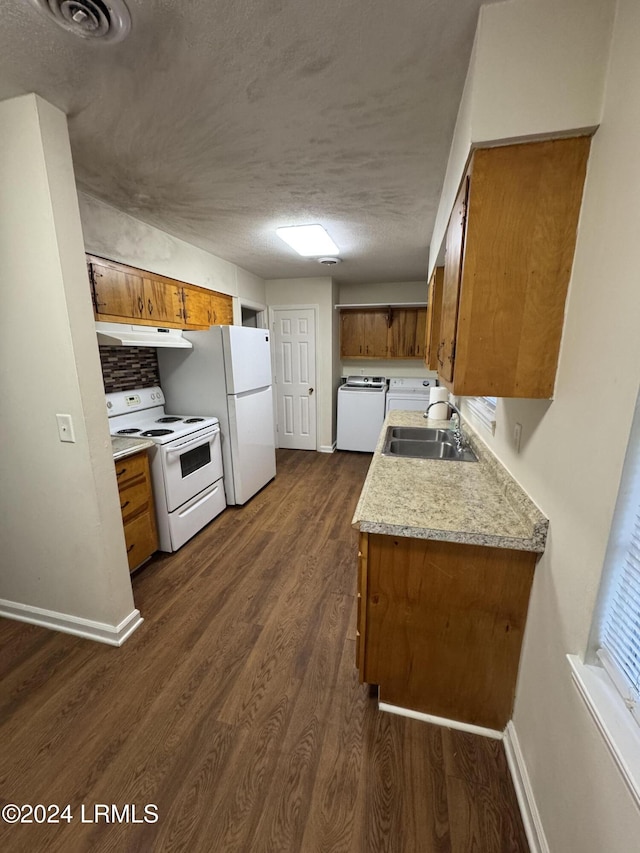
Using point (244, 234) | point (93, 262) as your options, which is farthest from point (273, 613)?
point (244, 234)

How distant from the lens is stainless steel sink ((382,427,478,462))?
2.08 metres

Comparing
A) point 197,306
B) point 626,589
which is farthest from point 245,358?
point 626,589

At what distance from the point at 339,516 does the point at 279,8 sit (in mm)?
2828

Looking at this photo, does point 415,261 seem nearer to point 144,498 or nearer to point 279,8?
point 279,8

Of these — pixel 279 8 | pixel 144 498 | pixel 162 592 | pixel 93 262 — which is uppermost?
pixel 279 8

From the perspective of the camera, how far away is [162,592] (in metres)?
2.05

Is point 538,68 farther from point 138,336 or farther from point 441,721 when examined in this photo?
point 138,336

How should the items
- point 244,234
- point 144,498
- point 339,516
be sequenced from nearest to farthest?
1. point 144,498
2. point 244,234
3. point 339,516

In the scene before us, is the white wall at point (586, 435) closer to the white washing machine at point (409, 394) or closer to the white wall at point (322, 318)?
the white washing machine at point (409, 394)

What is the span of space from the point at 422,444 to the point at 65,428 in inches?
78.1

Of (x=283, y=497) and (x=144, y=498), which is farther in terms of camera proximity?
(x=283, y=497)

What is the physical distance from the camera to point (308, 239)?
2.85m

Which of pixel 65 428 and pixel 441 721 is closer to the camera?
pixel 441 721

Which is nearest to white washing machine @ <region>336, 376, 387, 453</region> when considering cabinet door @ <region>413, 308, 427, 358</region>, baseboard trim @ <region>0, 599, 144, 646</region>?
cabinet door @ <region>413, 308, 427, 358</region>
